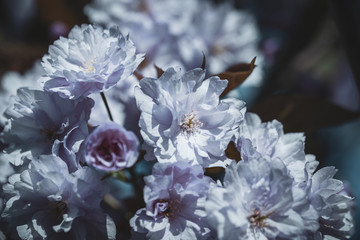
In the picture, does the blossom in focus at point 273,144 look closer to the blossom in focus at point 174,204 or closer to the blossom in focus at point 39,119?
the blossom in focus at point 174,204

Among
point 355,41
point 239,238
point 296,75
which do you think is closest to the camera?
point 239,238

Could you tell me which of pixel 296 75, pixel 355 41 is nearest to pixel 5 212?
pixel 355 41

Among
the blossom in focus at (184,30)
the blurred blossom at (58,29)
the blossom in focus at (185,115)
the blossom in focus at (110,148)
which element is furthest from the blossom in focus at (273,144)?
the blurred blossom at (58,29)

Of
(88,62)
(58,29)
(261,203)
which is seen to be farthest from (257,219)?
(58,29)

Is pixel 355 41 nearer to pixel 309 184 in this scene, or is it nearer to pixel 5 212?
pixel 309 184

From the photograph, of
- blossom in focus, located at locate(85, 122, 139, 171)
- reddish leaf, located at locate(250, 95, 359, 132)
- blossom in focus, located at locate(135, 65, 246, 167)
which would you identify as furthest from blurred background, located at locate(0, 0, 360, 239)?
blossom in focus, located at locate(85, 122, 139, 171)

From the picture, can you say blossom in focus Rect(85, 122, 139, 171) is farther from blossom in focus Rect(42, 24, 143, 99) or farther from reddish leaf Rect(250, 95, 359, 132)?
reddish leaf Rect(250, 95, 359, 132)
